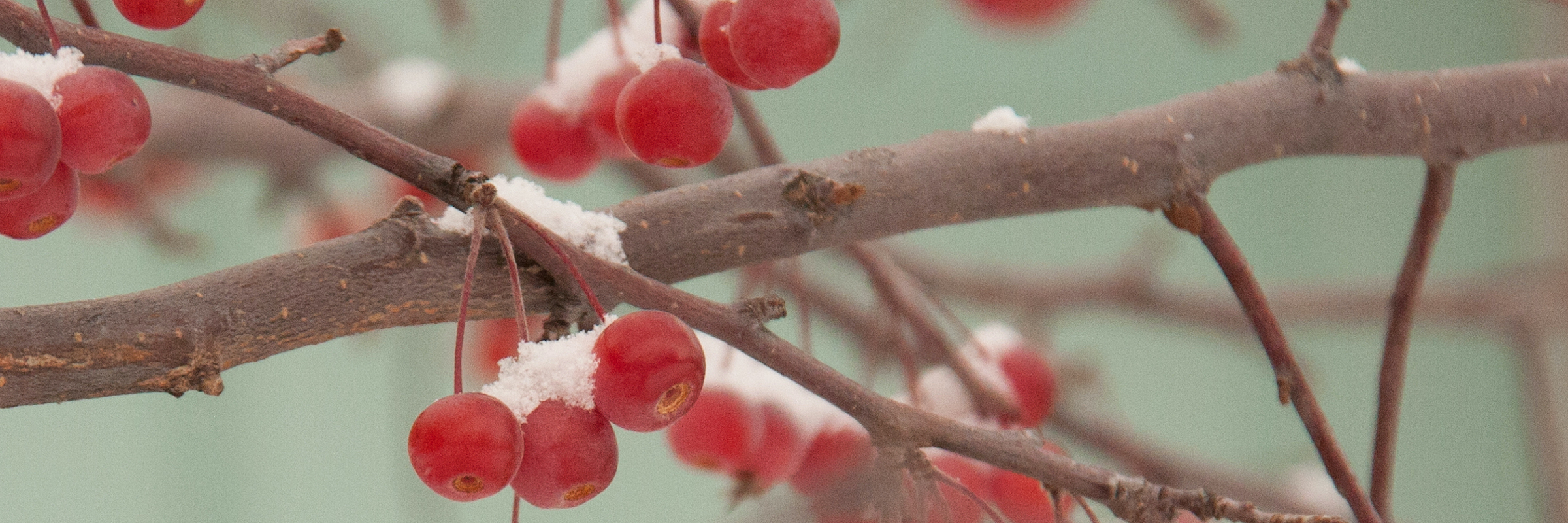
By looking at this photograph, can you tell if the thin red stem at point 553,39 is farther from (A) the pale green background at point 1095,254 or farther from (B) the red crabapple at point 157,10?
(A) the pale green background at point 1095,254

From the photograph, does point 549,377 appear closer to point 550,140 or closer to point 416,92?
point 550,140

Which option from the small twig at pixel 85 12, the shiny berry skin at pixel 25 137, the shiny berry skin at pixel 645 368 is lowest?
the shiny berry skin at pixel 645 368

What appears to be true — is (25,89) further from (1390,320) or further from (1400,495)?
(1400,495)

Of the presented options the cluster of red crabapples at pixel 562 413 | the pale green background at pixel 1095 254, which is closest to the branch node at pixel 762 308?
the cluster of red crabapples at pixel 562 413

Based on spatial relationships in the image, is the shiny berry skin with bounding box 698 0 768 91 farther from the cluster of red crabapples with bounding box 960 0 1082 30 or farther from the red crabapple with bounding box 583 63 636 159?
the cluster of red crabapples with bounding box 960 0 1082 30

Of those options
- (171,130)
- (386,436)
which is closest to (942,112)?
(386,436)
